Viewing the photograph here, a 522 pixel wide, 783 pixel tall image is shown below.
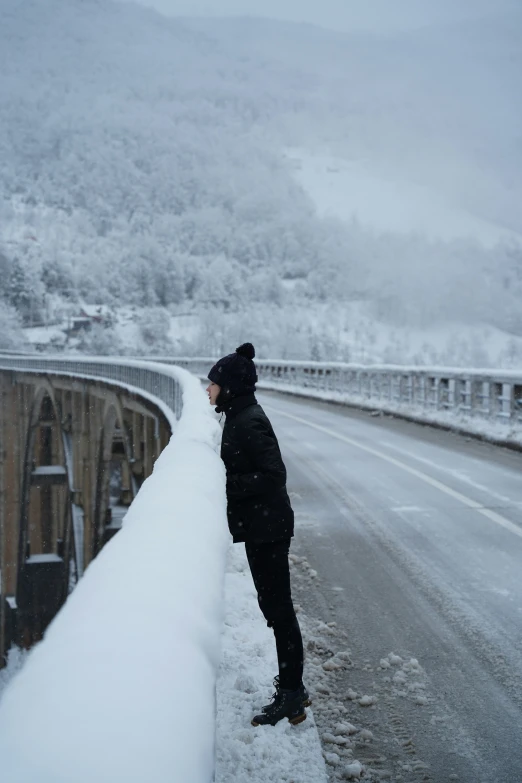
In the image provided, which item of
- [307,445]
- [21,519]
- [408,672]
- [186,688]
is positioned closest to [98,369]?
[21,519]

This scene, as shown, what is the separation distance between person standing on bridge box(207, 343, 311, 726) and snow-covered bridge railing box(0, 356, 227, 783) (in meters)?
0.71

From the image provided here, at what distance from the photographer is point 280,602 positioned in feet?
11.2

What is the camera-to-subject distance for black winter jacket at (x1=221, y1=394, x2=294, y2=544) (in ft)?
11.1

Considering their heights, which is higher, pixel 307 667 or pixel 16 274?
pixel 16 274

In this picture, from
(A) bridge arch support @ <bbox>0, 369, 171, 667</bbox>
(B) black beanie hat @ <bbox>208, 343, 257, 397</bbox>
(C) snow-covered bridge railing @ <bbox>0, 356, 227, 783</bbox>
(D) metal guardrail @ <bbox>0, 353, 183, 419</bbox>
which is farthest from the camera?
(A) bridge arch support @ <bbox>0, 369, 171, 667</bbox>

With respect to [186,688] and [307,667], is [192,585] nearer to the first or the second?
[186,688]

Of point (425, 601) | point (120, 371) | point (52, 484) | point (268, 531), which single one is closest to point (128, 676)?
point (268, 531)

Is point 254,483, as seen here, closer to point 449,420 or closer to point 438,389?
point 449,420

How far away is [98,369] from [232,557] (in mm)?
27008

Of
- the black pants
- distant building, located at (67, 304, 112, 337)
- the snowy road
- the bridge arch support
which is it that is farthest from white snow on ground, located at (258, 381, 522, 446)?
distant building, located at (67, 304, 112, 337)

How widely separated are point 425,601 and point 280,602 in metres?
2.04

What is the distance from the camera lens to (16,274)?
7111 inches

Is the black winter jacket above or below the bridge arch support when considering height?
above

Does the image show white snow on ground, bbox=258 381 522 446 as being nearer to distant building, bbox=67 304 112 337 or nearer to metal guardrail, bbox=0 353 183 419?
metal guardrail, bbox=0 353 183 419
